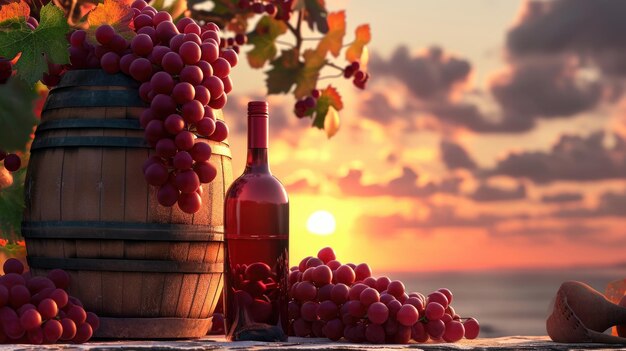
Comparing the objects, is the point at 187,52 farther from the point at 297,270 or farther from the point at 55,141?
the point at 297,270

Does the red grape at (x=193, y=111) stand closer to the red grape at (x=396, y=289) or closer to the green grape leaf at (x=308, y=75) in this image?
the red grape at (x=396, y=289)

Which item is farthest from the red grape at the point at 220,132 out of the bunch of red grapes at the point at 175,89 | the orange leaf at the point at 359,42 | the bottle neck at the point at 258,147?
the orange leaf at the point at 359,42

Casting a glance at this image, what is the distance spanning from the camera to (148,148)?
305cm

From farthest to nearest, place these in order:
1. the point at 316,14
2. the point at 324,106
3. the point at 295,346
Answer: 1. the point at 316,14
2. the point at 324,106
3. the point at 295,346

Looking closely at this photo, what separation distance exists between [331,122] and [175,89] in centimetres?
196

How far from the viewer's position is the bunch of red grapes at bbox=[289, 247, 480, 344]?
306 cm

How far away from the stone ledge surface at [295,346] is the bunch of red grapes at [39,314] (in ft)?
0.23

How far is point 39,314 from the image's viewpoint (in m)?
2.79

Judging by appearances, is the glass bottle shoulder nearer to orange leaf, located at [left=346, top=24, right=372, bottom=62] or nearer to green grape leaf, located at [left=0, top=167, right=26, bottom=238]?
green grape leaf, located at [left=0, top=167, right=26, bottom=238]

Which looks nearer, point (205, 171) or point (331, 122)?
point (205, 171)

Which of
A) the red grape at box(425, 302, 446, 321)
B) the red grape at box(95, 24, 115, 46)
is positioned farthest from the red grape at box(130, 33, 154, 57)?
the red grape at box(425, 302, 446, 321)

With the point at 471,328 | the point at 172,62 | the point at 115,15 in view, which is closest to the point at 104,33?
the point at 115,15

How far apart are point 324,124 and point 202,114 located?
1877 mm

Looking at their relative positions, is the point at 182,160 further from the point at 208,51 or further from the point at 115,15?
the point at 115,15
